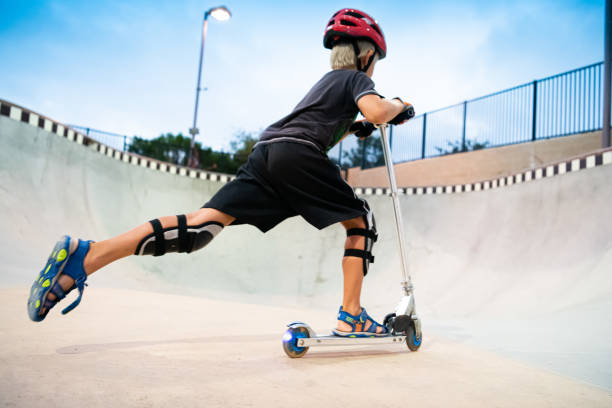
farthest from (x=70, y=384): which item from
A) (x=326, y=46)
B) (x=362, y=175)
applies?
(x=362, y=175)

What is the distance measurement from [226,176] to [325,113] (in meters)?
7.82

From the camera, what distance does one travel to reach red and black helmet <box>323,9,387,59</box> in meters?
2.09

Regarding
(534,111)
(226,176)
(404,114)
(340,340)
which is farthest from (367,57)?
(534,111)

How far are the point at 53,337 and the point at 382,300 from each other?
16.5 ft

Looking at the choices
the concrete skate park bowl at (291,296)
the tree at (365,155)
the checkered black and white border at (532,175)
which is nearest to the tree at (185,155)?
the tree at (365,155)

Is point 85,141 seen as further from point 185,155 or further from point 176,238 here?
point 185,155

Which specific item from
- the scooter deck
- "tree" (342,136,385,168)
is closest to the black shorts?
the scooter deck

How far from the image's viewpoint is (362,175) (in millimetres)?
13414

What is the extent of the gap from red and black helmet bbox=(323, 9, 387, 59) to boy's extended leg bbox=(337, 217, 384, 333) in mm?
1016

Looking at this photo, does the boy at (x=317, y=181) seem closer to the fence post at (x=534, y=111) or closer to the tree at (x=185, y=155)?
the fence post at (x=534, y=111)

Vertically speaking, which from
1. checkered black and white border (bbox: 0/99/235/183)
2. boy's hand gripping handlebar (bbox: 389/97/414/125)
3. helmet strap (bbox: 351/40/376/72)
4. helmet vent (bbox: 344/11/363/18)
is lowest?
boy's hand gripping handlebar (bbox: 389/97/414/125)

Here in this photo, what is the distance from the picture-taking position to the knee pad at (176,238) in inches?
65.4

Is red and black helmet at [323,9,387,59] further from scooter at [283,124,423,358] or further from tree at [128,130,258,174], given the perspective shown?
tree at [128,130,258,174]

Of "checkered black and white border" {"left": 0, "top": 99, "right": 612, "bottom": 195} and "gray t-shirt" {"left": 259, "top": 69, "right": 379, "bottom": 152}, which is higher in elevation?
"checkered black and white border" {"left": 0, "top": 99, "right": 612, "bottom": 195}
